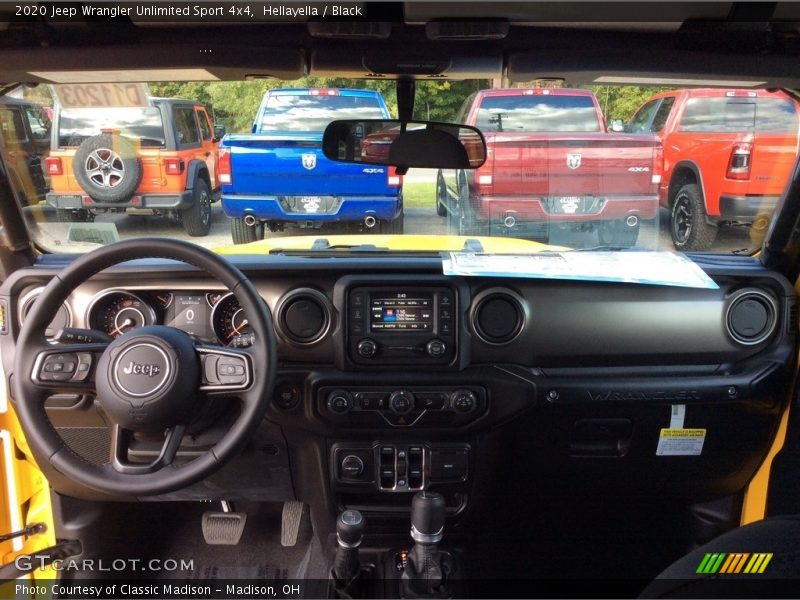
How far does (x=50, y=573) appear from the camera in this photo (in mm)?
2932

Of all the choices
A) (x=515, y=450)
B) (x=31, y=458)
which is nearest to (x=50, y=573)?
(x=31, y=458)

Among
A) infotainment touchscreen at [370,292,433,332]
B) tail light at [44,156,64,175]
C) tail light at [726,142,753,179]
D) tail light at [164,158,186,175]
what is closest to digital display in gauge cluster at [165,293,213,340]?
infotainment touchscreen at [370,292,433,332]

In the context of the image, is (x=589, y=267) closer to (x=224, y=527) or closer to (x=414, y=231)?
(x=414, y=231)

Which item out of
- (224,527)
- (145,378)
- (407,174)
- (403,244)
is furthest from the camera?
(224,527)

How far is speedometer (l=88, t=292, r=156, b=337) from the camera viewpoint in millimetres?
2588

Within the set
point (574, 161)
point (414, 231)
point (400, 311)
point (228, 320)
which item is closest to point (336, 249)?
point (400, 311)

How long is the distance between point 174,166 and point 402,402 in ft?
6.71

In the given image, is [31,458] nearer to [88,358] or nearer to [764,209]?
[88,358]

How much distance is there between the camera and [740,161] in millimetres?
3389

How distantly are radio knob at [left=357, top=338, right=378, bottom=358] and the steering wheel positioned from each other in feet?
1.96

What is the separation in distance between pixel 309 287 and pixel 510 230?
121cm

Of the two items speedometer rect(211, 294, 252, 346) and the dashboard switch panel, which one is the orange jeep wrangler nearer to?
speedometer rect(211, 294, 252, 346)

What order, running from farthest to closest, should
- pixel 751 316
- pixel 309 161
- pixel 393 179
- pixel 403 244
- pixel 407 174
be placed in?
pixel 309 161 < pixel 393 179 < pixel 403 244 < pixel 407 174 < pixel 751 316

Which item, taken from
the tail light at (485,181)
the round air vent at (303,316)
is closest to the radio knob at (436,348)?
the round air vent at (303,316)
